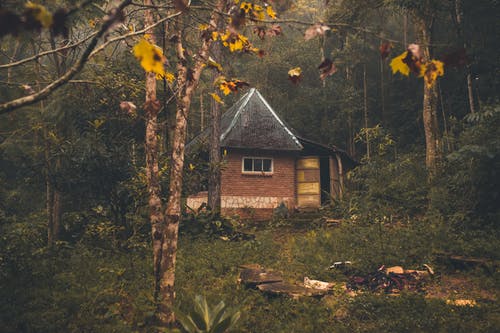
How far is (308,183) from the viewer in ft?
61.9

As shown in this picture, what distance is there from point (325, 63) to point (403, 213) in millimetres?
11281

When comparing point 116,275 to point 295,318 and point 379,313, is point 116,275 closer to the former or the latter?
point 295,318

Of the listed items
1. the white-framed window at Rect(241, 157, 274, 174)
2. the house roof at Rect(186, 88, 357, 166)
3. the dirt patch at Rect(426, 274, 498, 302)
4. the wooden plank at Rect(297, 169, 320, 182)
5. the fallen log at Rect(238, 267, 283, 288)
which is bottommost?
the dirt patch at Rect(426, 274, 498, 302)

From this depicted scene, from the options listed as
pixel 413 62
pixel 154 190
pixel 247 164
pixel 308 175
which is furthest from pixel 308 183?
pixel 413 62

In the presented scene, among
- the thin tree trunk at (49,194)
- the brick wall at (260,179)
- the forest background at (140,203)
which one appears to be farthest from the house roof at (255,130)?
the thin tree trunk at (49,194)

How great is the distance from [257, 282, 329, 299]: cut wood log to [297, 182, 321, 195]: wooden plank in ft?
38.9

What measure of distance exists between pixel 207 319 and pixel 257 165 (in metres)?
13.7

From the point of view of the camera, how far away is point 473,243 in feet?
29.5

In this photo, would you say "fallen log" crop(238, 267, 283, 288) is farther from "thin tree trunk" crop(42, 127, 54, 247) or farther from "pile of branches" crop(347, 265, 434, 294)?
"thin tree trunk" crop(42, 127, 54, 247)

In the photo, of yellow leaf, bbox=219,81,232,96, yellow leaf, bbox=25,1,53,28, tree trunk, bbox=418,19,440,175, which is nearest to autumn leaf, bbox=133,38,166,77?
yellow leaf, bbox=25,1,53,28

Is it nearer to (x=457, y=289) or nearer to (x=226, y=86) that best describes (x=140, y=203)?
(x=226, y=86)

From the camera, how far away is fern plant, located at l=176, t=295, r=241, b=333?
4.61 m

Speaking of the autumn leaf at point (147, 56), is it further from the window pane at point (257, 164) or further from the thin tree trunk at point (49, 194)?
the window pane at point (257, 164)

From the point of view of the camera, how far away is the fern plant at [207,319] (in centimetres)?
461
